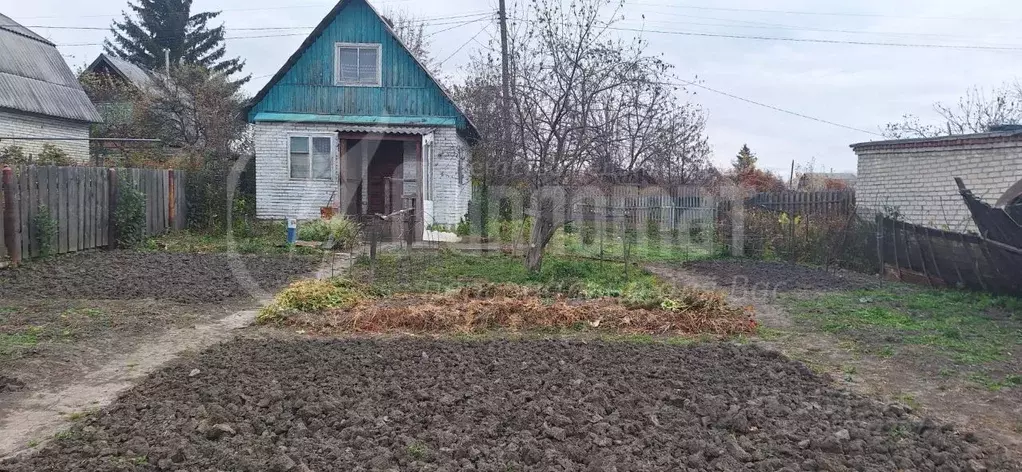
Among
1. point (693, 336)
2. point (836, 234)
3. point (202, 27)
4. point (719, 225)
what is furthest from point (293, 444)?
point (202, 27)

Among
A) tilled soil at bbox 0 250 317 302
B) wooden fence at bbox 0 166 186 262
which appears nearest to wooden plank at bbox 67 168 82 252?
wooden fence at bbox 0 166 186 262

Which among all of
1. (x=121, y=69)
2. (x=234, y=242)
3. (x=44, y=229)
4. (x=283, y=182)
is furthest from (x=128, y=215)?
(x=121, y=69)

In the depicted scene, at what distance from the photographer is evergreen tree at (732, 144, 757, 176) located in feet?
108

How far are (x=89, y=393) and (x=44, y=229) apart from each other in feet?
24.9

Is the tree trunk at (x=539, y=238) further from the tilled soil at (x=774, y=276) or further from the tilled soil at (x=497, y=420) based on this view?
the tilled soil at (x=497, y=420)

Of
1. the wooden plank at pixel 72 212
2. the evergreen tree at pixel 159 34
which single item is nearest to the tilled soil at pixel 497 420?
the wooden plank at pixel 72 212

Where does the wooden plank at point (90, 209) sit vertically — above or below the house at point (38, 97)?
below

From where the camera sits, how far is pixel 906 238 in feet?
36.3

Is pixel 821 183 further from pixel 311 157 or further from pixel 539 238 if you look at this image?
pixel 539 238

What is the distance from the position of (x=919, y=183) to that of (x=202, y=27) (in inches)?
1445

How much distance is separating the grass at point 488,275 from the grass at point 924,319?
2.12m

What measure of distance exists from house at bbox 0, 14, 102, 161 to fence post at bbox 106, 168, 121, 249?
7793mm

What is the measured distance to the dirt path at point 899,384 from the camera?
4.41 metres

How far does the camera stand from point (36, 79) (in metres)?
22.6
